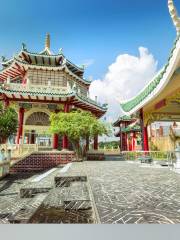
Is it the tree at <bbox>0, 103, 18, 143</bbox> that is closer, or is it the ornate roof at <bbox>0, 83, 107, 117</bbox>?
the tree at <bbox>0, 103, 18, 143</bbox>

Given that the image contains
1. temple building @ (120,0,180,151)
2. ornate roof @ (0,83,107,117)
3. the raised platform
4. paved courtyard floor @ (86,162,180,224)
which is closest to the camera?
paved courtyard floor @ (86,162,180,224)

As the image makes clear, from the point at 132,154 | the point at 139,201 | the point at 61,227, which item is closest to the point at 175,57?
the point at 139,201

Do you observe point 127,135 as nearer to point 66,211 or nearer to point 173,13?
point 173,13

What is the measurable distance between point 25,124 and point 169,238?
17.6 m

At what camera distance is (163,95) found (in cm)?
1000

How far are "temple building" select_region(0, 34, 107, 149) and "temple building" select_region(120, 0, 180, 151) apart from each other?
17.9 feet

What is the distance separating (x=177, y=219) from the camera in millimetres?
2814

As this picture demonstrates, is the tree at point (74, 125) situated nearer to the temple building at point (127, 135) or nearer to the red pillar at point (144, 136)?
the red pillar at point (144, 136)

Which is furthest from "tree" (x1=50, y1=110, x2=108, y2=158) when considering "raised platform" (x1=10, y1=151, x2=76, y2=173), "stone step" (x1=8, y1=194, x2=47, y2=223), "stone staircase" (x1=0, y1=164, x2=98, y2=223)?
"stone step" (x1=8, y1=194, x2=47, y2=223)

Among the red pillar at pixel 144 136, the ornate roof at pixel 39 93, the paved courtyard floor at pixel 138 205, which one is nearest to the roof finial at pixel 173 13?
the paved courtyard floor at pixel 138 205

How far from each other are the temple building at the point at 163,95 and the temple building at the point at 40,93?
546 centimetres

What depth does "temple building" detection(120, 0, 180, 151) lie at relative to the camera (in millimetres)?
6600

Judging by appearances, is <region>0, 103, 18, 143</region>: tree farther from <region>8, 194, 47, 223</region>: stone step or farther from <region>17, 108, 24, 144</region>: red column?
<region>8, 194, 47, 223</region>: stone step

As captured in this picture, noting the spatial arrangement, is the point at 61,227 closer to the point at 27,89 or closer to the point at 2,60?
the point at 27,89
